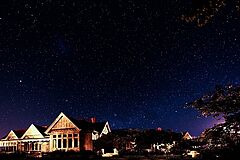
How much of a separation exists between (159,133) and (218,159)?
32567 mm

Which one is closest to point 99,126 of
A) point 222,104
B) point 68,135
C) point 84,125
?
point 84,125

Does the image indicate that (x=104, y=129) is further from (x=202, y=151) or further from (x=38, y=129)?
(x=202, y=151)

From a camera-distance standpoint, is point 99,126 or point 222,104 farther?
point 99,126

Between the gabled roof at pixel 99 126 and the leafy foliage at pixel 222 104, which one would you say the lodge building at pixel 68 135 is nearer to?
the gabled roof at pixel 99 126

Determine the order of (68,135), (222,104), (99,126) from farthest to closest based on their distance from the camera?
(99,126)
(68,135)
(222,104)

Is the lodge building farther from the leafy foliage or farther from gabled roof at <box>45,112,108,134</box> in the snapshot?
the leafy foliage

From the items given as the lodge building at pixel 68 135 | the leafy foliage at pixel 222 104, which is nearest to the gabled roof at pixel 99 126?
the lodge building at pixel 68 135

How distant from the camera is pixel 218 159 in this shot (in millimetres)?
7156

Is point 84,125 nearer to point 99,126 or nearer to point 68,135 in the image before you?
point 68,135

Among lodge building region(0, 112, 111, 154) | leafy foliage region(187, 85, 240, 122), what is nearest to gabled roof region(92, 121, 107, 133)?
lodge building region(0, 112, 111, 154)

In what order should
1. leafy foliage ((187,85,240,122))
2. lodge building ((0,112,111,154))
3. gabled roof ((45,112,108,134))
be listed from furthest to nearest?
1. gabled roof ((45,112,108,134))
2. lodge building ((0,112,111,154))
3. leafy foliage ((187,85,240,122))

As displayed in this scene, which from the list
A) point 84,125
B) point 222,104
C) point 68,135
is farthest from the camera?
point 84,125

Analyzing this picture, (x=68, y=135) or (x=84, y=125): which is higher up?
(x=84, y=125)

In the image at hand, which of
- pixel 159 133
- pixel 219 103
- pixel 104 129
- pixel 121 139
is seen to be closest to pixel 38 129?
pixel 104 129
